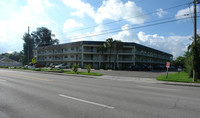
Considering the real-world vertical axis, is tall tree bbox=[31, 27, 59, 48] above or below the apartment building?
above

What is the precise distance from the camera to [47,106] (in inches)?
187

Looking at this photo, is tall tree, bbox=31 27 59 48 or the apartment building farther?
tall tree, bbox=31 27 59 48

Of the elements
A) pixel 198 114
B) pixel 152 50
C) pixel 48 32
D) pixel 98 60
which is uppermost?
pixel 48 32

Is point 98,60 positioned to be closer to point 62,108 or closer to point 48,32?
point 62,108

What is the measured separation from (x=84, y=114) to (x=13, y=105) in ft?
10.3

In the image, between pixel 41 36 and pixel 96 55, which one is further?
pixel 41 36

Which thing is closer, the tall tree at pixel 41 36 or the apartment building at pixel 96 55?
the apartment building at pixel 96 55

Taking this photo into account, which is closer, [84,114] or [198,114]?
[84,114]

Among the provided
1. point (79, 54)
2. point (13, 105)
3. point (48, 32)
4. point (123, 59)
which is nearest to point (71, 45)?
point (79, 54)

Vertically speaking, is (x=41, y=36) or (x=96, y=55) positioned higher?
(x=41, y=36)

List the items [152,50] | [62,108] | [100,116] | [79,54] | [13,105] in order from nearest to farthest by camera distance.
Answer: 1. [100,116]
2. [62,108]
3. [13,105]
4. [79,54]
5. [152,50]

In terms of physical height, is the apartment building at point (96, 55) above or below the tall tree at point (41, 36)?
below

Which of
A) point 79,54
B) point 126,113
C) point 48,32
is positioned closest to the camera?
point 126,113

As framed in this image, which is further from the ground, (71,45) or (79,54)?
(71,45)
